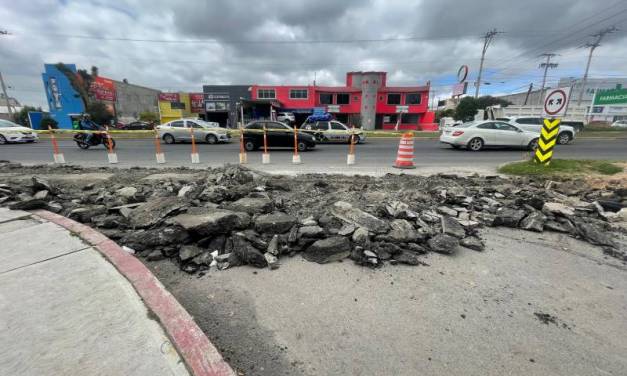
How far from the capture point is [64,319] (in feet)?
6.81

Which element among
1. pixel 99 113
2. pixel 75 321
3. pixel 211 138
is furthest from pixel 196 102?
pixel 75 321

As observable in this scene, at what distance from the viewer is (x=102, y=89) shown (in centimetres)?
4666

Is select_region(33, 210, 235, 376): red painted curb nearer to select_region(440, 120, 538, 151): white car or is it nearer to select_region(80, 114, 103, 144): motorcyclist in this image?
select_region(80, 114, 103, 144): motorcyclist

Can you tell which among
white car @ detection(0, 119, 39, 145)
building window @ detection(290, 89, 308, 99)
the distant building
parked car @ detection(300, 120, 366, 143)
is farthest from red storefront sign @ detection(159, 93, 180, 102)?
parked car @ detection(300, 120, 366, 143)

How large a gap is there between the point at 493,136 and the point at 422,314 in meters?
14.4

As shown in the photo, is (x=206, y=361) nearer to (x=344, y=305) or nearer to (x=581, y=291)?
(x=344, y=305)

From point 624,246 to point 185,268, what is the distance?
18.9 ft

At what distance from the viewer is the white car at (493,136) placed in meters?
13.5

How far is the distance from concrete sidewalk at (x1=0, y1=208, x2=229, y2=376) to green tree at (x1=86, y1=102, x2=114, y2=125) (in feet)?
172

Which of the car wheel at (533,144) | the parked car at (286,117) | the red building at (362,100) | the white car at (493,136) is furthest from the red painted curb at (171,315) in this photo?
the red building at (362,100)

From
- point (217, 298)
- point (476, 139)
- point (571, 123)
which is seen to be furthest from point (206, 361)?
point (571, 123)

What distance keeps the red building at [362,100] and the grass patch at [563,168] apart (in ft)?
116

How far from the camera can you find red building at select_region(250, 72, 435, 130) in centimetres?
4241

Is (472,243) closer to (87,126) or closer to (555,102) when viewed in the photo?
(555,102)
